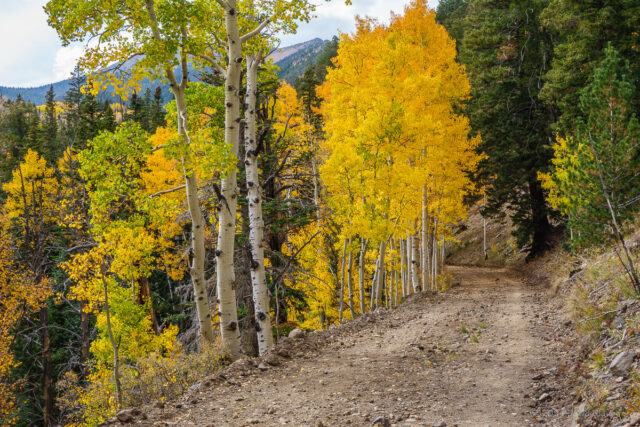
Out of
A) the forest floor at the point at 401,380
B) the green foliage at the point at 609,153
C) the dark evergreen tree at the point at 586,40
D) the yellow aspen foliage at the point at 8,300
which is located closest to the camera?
the forest floor at the point at 401,380

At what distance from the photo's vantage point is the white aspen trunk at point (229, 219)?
24.9 ft

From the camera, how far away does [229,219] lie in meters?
7.76

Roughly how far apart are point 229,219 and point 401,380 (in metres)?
4.13

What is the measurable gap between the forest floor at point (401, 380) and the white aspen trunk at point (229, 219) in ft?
3.08

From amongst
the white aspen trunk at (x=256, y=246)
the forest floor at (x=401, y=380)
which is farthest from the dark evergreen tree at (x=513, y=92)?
the white aspen trunk at (x=256, y=246)

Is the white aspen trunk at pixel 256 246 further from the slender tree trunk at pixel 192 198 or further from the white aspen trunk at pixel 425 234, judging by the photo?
the white aspen trunk at pixel 425 234

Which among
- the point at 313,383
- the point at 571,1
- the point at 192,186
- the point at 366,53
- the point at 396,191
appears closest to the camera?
the point at 313,383

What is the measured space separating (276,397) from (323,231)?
32.9ft

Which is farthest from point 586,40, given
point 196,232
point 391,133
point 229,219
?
point 196,232

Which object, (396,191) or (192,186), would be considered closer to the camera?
(192,186)

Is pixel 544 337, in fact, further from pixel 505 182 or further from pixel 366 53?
pixel 505 182

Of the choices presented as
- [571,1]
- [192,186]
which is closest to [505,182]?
[571,1]

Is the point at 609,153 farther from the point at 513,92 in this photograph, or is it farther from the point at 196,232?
the point at 513,92

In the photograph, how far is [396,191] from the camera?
12.0 meters
